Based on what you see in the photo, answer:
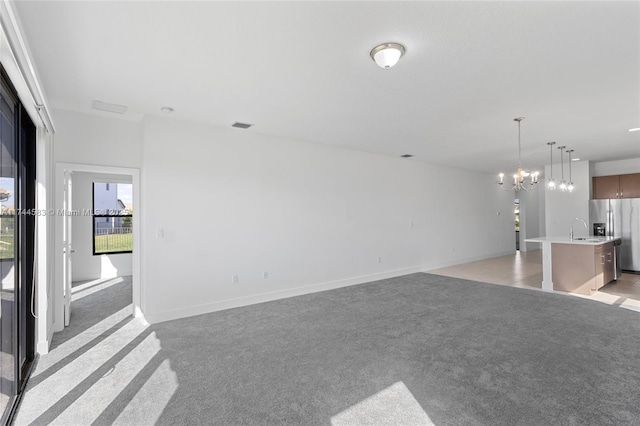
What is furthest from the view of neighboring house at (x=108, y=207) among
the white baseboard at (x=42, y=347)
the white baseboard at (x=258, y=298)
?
the white baseboard at (x=42, y=347)

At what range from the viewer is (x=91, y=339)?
3.57 m

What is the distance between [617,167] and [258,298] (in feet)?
29.0

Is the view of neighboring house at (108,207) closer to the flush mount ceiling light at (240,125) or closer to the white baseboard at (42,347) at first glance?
the flush mount ceiling light at (240,125)

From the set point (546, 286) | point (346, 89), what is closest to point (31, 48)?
point (346, 89)

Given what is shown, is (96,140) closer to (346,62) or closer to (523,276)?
A: (346,62)

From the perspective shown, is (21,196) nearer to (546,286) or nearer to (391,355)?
(391,355)

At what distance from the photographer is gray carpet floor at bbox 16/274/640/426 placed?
7.20ft

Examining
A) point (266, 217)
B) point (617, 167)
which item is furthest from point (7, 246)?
point (617, 167)

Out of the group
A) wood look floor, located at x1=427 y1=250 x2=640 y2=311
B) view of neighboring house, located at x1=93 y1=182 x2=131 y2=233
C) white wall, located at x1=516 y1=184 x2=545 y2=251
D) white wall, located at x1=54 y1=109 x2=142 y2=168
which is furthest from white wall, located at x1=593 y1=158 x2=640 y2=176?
view of neighboring house, located at x1=93 y1=182 x2=131 y2=233

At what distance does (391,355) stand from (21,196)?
3690mm

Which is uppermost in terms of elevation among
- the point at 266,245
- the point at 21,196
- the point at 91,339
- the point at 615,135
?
the point at 615,135

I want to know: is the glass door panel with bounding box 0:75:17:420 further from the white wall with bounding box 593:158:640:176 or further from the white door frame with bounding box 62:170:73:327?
the white wall with bounding box 593:158:640:176

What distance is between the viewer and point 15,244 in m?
2.65

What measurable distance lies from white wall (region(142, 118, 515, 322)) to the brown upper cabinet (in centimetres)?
384
